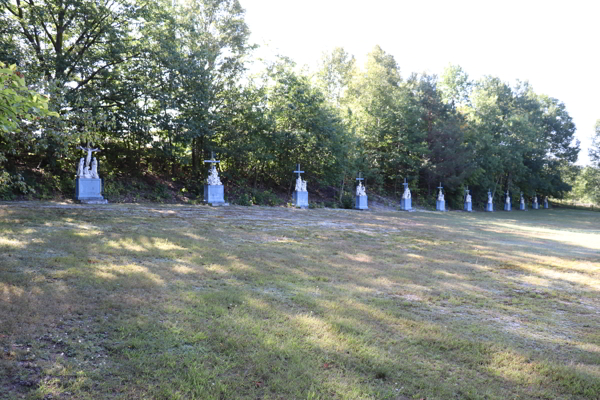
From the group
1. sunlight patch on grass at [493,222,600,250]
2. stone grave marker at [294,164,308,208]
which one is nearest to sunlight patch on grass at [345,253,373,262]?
sunlight patch on grass at [493,222,600,250]

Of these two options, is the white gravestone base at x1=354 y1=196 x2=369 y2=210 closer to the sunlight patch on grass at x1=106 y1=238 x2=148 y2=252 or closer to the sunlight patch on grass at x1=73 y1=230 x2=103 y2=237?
the sunlight patch on grass at x1=73 y1=230 x2=103 y2=237

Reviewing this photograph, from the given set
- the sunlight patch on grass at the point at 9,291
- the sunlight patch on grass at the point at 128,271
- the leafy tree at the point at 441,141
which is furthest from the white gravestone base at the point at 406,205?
the sunlight patch on grass at the point at 9,291

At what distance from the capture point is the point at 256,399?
2184 mm

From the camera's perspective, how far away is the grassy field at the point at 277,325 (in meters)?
2.34

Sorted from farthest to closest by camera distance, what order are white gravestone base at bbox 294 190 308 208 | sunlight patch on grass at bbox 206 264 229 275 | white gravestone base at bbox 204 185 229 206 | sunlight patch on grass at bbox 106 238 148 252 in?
1. white gravestone base at bbox 294 190 308 208
2. white gravestone base at bbox 204 185 229 206
3. sunlight patch on grass at bbox 106 238 148 252
4. sunlight patch on grass at bbox 206 264 229 275

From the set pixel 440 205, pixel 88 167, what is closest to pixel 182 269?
pixel 88 167

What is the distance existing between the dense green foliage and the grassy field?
8.88ft

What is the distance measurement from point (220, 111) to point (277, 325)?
2000cm

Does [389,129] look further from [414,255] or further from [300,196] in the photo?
[414,255]

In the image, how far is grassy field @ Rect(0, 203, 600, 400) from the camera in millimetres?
2340

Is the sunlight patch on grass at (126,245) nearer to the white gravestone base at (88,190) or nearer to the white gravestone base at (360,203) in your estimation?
the white gravestone base at (88,190)

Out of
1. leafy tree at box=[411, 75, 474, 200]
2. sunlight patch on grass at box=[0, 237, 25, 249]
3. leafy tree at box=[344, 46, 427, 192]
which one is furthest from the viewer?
leafy tree at box=[411, 75, 474, 200]

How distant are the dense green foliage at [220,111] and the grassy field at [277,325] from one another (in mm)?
2706

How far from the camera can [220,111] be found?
21.8 metres
